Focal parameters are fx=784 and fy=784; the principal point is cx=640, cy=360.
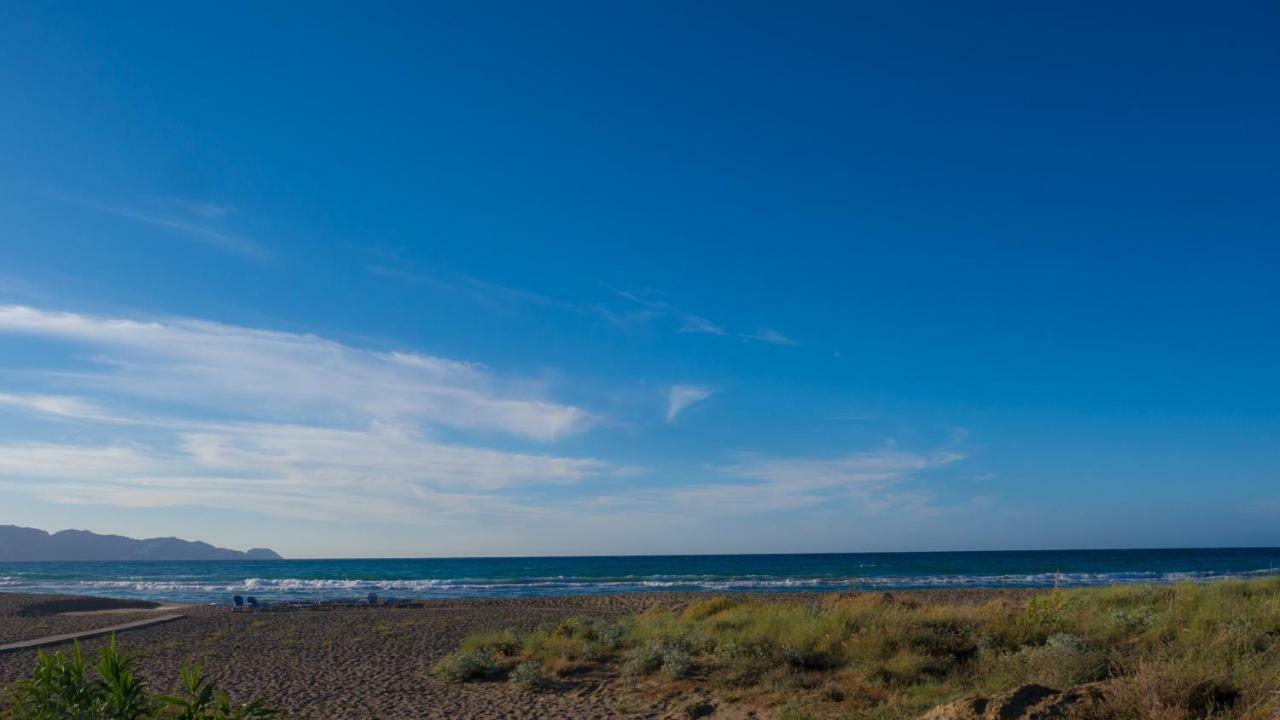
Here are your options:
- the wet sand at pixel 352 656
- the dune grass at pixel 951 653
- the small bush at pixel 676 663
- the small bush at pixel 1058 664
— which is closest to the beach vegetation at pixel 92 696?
the wet sand at pixel 352 656

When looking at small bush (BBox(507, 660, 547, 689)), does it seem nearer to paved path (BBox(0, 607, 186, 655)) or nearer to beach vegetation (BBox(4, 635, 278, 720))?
beach vegetation (BBox(4, 635, 278, 720))

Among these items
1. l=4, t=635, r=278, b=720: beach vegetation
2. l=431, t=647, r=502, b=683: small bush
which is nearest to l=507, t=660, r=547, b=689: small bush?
l=431, t=647, r=502, b=683: small bush

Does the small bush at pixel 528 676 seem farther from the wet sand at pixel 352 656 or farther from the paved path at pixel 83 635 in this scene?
the paved path at pixel 83 635

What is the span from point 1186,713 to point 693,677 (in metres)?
6.07

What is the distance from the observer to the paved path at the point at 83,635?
17727mm

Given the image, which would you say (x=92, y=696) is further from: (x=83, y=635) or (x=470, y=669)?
(x=83, y=635)

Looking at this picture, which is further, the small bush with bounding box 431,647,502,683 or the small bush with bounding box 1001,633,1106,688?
the small bush with bounding box 431,647,502,683

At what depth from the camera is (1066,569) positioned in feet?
194

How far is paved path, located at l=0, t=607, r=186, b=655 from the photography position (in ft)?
58.2

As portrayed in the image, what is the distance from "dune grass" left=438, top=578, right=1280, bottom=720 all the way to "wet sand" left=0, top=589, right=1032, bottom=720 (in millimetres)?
733

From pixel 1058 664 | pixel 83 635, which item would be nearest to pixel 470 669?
pixel 1058 664

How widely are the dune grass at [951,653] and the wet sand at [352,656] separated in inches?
28.9

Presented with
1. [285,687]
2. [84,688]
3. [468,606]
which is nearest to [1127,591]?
[285,687]

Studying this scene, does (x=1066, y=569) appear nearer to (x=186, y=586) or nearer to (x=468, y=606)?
(x=468, y=606)
